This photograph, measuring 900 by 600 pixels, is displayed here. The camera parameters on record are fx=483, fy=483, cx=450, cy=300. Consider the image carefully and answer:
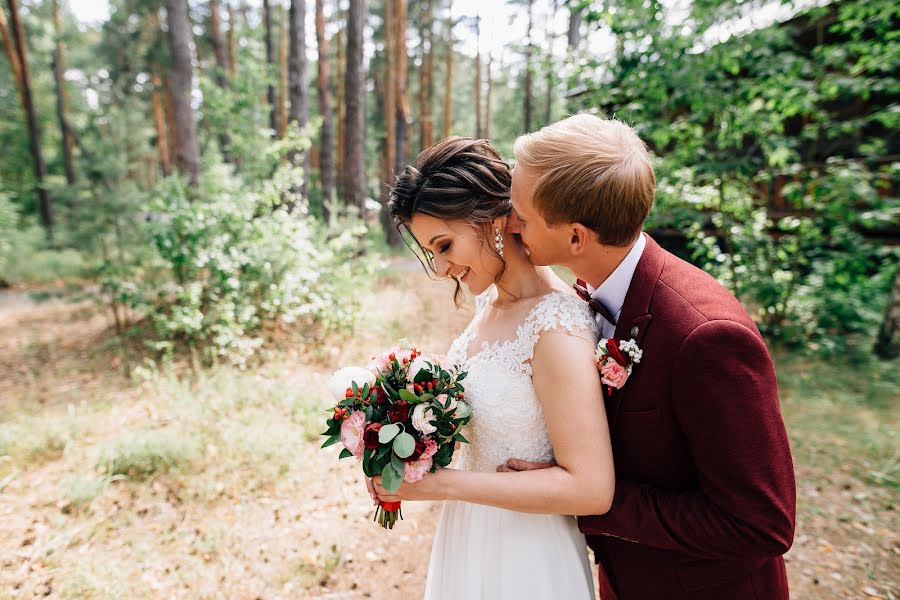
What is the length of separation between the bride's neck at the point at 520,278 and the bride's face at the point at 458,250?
0.04 meters

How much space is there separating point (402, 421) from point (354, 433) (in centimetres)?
16

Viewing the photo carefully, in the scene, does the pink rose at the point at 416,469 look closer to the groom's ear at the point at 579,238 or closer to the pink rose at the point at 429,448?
the pink rose at the point at 429,448

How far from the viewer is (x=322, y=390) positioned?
575 centimetres

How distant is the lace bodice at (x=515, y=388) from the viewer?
1.60 metres

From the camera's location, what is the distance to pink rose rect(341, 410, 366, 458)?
5.00ft

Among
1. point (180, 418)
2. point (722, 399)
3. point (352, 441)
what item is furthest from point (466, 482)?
point (180, 418)

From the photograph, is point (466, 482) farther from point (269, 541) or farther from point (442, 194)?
point (269, 541)

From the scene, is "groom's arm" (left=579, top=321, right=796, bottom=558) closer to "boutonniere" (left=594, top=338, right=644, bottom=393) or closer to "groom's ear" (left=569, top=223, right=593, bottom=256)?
"boutonniere" (left=594, top=338, right=644, bottom=393)

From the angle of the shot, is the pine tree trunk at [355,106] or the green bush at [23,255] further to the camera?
the green bush at [23,255]

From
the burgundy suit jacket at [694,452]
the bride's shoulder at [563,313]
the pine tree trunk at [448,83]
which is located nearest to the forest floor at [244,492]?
the burgundy suit jacket at [694,452]

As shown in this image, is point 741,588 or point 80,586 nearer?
point 741,588

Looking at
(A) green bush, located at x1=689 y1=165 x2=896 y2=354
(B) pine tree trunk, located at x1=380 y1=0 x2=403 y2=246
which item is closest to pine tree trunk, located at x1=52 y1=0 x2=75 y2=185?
(B) pine tree trunk, located at x1=380 y1=0 x2=403 y2=246

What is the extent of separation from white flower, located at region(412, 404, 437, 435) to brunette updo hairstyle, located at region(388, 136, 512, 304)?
0.60 meters

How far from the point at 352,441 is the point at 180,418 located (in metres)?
4.24
